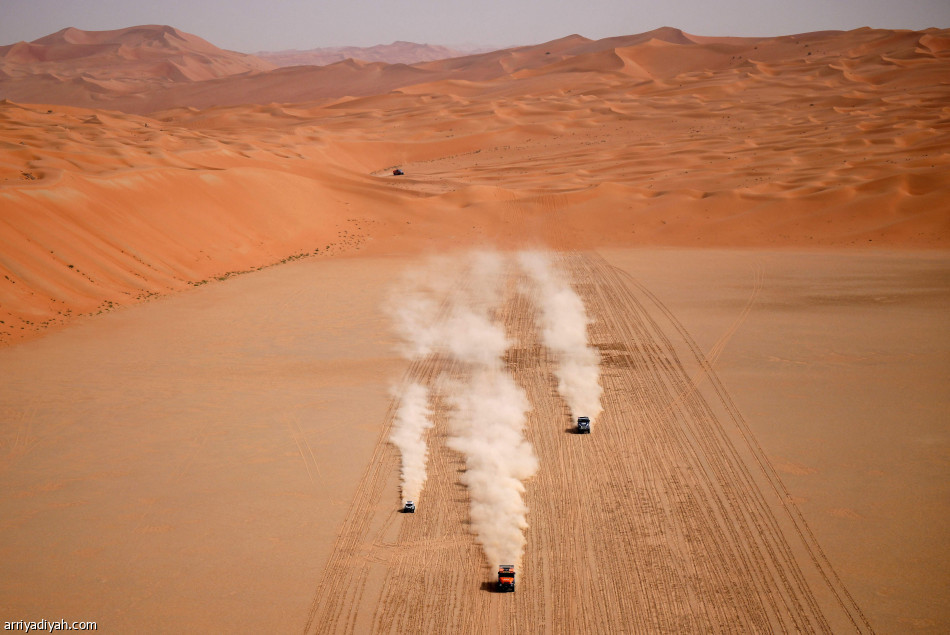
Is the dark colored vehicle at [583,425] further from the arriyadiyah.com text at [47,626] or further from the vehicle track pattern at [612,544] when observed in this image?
the arriyadiyah.com text at [47,626]

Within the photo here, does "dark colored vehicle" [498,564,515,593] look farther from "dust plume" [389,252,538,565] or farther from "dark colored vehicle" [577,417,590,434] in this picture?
"dark colored vehicle" [577,417,590,434]

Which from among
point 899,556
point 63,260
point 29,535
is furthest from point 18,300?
point 899,556

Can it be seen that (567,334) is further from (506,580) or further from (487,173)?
(487,173)

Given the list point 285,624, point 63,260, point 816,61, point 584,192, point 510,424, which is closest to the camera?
point 285,624

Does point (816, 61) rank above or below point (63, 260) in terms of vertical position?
above

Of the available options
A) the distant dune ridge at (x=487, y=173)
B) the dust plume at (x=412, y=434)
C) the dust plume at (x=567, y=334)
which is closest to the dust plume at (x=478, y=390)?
the dust plume at (x=412, y=434)

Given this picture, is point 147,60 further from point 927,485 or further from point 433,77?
point 927,485
